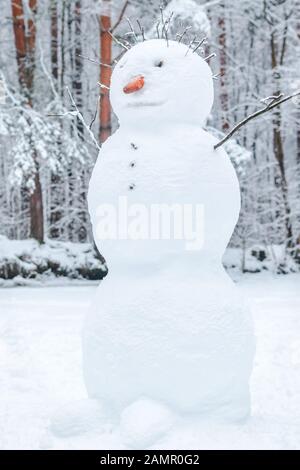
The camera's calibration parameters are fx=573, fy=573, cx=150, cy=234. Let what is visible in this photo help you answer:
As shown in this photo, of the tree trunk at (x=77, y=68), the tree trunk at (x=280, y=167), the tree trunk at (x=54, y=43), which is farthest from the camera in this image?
the tree trunk at (x=77, y=68)

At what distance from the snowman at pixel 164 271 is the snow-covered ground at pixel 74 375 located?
7.6 inches

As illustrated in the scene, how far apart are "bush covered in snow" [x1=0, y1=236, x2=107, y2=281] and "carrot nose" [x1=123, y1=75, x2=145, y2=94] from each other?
7583 millimetres

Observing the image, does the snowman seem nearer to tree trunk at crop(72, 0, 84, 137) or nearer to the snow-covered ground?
the snow-covered ground

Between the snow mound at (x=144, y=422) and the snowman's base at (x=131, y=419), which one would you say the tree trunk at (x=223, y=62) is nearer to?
the snowman's base at (x=131, y=419)

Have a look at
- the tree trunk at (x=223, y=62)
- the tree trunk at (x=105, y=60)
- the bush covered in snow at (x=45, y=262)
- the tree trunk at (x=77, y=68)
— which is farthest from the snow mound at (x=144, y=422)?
the tree trunk at (x=77, y=68)

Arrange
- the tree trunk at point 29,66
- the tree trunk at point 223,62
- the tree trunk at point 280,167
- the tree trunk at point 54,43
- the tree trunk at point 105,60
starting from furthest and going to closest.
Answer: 1. the tree trunk at point 54,43
2. the tree trunk at point 223,62
3. the tree trunk at point 280,167
4. the tree trunk at point 29,66
5. the tree trunk at point 105,60

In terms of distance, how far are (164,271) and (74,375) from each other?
2243 mm

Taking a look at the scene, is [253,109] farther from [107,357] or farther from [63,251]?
[107,357]

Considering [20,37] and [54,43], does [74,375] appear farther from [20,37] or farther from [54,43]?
[54,43]

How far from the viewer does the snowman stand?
333 centimetres

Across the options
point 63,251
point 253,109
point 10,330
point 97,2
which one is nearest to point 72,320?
point 10,330

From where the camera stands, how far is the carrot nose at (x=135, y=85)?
3.46m

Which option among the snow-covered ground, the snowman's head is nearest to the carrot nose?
the snowman's head

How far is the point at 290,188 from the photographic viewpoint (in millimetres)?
12203
